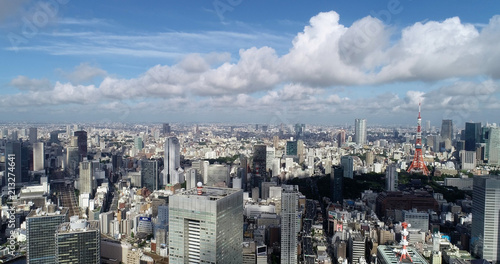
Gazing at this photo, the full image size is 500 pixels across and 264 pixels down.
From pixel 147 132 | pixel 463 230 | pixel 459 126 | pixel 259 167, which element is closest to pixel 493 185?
pixel 463 230

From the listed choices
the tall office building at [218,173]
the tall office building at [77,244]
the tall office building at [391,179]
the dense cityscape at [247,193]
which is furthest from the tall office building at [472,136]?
the tall office building at [77,244]

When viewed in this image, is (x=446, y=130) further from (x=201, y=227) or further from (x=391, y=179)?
(x=201, y=227)

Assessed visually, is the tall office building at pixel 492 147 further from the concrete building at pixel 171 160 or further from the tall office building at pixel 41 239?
the tall office building at pixel 41 239

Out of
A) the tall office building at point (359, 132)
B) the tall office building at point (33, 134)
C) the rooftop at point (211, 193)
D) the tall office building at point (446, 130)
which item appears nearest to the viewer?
the rooftop at point (211, 193)

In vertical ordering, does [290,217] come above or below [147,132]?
below

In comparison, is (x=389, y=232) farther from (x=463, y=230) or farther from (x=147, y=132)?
(x=147, y=132)
